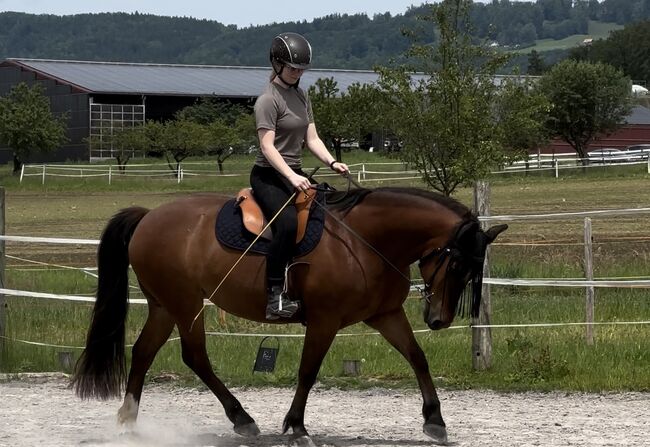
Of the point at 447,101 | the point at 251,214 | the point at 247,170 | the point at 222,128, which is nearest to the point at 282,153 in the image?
the point at 251,214

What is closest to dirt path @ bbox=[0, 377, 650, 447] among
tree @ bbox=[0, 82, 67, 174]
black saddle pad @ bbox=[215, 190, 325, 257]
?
black saddle pad @ bbox=[215, 190, 325, 257]

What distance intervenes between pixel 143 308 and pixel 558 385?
643 cm

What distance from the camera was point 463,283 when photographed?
283 inches

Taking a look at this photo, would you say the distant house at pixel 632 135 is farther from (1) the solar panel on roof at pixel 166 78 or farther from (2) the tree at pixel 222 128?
(2) the tree at pixel 222 128

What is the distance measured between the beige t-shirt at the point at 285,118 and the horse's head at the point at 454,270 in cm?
114

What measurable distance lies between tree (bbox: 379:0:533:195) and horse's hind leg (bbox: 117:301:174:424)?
27.9 feet

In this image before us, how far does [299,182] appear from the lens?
716 cm

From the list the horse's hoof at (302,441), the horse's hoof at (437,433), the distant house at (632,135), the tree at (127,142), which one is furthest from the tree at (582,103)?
the horse's hoof at (302,441)

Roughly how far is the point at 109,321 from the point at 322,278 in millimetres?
1903

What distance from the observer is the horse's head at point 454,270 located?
709 centimetres

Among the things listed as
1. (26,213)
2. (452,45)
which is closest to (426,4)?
(452,45)

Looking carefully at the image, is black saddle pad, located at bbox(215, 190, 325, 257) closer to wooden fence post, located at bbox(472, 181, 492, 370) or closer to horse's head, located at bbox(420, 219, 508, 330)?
horse's head, located at bbox(420, 219, 508, 330)

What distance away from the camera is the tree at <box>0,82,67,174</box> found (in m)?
58.8

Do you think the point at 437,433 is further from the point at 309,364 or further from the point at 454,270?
the point at 454,270
